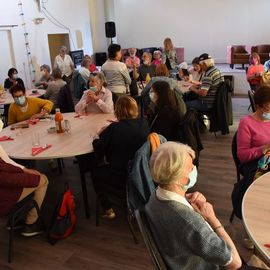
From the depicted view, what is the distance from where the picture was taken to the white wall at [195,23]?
1052 cm

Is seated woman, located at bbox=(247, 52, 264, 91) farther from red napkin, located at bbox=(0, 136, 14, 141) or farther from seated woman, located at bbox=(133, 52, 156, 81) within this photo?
red napkin, located at bbox=(0, 136, 14, 141)

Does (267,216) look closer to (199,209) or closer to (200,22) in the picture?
(199,209)

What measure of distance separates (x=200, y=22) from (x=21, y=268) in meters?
10.4

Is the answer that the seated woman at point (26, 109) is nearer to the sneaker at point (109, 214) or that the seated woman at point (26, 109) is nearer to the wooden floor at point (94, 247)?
the wooden floor at point (94, 247)

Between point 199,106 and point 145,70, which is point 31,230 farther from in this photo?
point 145,70

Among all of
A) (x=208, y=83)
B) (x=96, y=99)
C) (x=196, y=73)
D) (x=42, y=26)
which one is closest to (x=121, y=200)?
(x=96, y=99)

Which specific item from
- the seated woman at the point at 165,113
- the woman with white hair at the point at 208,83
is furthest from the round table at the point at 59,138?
the woman with white hair at the point at 208,83

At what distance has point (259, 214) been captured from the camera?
1.56 meters

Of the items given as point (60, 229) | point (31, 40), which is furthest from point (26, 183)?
point (31, 40)

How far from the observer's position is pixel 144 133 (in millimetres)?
2607

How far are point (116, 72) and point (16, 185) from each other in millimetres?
2841

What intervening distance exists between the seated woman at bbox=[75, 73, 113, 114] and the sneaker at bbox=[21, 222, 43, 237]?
150 cm

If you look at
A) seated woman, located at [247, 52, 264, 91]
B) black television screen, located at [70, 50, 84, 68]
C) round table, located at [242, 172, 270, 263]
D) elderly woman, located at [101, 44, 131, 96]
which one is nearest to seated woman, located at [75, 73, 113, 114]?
elderly woman, located at [101, 44, 131, 96]

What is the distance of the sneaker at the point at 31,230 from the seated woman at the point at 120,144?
644mm
